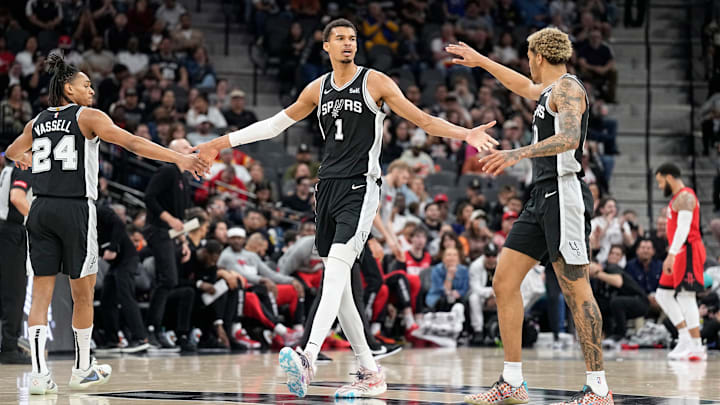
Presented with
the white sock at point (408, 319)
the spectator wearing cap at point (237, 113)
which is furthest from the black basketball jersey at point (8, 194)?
the spectator wearing cap at point (237, 113)

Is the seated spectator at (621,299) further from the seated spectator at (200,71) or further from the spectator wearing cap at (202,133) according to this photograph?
the seated spectator at (200,71)

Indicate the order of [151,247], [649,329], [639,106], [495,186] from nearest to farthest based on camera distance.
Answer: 1. [151,247]
2. [649,329]
3. [495,186]
4. [639,106]

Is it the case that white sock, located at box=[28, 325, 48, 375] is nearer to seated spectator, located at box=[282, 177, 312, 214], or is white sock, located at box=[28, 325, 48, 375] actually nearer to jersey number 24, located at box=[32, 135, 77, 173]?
jersey number 24, located at box=[32, 135, 77, 173]

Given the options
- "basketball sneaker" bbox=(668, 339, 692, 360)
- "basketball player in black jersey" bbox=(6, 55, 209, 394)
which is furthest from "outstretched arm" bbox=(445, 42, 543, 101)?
"basketball sneaker" bbox=(668, 339, 692, 360)

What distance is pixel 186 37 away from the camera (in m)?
18.3

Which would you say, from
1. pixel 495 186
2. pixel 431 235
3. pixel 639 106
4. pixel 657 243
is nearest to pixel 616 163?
pixel 639 106

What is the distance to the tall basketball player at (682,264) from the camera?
446 inches

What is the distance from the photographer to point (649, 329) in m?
13.9

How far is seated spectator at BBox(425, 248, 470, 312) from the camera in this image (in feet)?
45.6

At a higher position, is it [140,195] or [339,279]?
[140,195]

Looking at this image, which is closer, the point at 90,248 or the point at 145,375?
the point at 90,248

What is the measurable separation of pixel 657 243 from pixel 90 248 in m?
10.1

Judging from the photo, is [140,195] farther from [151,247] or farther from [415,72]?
[415,72]

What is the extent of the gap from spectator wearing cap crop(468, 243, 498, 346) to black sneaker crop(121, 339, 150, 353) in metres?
4.64
